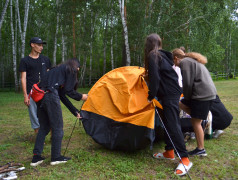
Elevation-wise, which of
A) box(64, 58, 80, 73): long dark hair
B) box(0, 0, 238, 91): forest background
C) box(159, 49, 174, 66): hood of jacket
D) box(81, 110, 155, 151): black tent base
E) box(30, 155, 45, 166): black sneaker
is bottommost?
box(30, 155, 45, 166): black sneaker

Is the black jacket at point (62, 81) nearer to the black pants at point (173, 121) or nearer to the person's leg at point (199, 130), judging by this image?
the black pants at point (173, 121)

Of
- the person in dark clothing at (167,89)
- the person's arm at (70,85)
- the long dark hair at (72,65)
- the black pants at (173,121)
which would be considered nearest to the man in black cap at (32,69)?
the long dark hair at (72,65)

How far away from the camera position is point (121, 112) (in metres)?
4.07

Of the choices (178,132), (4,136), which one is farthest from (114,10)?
(178,132)

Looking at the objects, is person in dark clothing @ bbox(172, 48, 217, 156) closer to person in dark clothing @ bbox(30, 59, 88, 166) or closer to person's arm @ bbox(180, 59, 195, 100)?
person's arm @ bbox(180, 59, 195, 100)

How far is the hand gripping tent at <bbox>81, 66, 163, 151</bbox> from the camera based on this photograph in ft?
12.5

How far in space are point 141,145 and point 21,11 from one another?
22.9 metres

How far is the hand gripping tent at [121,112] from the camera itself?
12.5ft

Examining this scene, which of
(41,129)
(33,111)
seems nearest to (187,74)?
(41,129)

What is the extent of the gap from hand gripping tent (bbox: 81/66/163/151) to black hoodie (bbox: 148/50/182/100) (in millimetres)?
385

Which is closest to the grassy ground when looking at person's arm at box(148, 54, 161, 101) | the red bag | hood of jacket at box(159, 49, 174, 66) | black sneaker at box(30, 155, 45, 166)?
black sneaker at box(30, 155, 45, 166)

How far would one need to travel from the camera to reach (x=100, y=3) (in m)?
20.0

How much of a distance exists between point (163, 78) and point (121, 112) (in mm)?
1019

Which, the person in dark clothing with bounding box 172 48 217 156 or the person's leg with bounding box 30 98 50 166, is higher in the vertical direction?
the person in dark clothing with bounding box 172 48 217 156
